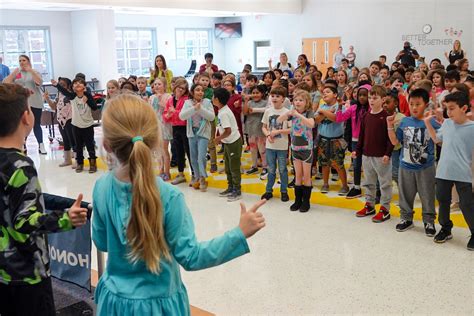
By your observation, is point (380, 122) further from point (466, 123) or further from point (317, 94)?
point (317, 94)

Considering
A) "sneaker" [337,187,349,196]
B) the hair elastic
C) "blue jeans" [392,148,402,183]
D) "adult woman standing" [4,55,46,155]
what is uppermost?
"adult woman standing" [4,55,46,155]

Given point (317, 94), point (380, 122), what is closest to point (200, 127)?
point (317, 94)

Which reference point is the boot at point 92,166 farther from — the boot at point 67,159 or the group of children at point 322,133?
the boot at point 67,159

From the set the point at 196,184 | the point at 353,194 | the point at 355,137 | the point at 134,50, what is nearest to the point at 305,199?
the point at 353,194

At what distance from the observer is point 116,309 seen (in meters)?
1.79

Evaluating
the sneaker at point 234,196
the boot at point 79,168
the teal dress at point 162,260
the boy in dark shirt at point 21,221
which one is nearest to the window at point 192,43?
the boot at point 79,168

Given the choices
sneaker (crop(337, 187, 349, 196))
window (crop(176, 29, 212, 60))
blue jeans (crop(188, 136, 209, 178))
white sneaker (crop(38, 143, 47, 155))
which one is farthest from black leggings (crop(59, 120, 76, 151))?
window (crop(176, 29, 212, 60))

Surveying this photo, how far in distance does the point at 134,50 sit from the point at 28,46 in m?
3.96

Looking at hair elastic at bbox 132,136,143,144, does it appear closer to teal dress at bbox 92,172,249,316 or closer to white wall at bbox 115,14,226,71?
teal dress at bbox 92,172,249,316

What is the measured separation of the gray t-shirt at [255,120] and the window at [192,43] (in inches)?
549

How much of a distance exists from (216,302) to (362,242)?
1644 millimetres

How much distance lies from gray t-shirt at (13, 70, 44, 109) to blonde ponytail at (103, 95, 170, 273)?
7.18 metres

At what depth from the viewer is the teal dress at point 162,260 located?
5.61 ft

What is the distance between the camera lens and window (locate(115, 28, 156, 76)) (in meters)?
18.8
